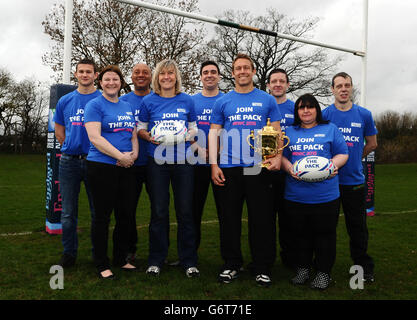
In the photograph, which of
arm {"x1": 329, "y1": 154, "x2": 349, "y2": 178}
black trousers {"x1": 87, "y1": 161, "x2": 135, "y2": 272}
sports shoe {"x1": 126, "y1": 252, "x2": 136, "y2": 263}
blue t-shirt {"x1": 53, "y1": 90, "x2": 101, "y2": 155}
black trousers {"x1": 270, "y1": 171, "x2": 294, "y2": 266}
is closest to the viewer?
arm {"x1": 329, "y1": 154, "x2": 349, "y2": 178}

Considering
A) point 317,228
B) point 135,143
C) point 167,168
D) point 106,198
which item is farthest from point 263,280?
point 135,143

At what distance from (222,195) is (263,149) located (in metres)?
0.53

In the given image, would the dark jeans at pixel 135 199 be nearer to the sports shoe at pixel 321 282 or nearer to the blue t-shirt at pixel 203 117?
the blue t-shirt at pixel 203 117

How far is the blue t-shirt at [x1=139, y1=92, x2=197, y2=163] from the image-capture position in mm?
3262

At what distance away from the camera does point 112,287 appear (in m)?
3.00

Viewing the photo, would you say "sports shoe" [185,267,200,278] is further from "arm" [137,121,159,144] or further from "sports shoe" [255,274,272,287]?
"arm" [137,121,159,144]

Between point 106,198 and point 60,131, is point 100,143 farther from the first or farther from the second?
point 60,131

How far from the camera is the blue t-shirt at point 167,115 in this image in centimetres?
326

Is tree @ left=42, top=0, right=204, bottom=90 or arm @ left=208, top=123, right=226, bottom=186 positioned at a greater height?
tree @ left=42, top=0, right=204, bottom=90

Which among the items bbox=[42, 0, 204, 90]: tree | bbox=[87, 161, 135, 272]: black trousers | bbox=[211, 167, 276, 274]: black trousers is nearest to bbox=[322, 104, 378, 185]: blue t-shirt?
bbox=[211, 167, 276, 274]: black trousers

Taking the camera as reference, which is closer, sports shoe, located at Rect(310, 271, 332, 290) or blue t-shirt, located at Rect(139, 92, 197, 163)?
sports shoe, located at Rect(310, 271, 332, 290)

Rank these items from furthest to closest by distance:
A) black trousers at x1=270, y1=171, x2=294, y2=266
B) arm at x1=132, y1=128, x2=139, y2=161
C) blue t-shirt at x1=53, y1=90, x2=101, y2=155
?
black trousers at x1=270, y1=171, x2=294, y2=266 → blue t-shirt at x1=53, y1=90, x2=101, y2=155 → arm at x1=132, y1=128, x2=139, y2=161

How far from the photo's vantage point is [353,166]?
3262 millimetres

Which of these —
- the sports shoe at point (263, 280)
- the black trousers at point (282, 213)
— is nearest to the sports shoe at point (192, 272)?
the sports shoe at point (263, 280)
